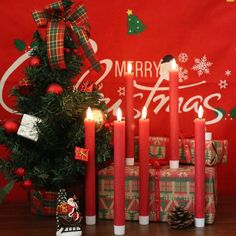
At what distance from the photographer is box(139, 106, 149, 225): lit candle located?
1.15 metres

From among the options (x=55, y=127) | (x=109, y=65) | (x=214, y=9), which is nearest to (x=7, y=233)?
(x=55, y=127)

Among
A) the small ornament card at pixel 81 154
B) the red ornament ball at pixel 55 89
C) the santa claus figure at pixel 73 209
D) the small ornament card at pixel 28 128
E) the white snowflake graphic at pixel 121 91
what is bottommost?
the santa claus figure at pixel 73 209

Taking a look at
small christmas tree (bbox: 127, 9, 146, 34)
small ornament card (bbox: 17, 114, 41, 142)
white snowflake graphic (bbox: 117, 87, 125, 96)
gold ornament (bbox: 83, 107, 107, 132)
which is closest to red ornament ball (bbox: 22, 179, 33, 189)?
small ornament card (bbox: 17, 114, 41, 142)

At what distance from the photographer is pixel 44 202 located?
4.18 ft

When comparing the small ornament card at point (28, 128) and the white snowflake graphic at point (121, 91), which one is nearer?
the small ornament card at point (28, 128)

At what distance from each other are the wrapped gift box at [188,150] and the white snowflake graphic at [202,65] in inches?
10.9

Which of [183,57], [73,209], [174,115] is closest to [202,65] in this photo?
[183,57]

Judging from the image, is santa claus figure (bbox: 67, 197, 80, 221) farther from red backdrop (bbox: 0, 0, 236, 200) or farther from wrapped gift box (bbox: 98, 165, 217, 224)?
red backdrop (bbox: 0, 0, 236, 200)

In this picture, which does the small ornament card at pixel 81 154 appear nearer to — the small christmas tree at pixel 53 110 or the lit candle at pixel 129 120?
the small christmas tree at pixel 53 110

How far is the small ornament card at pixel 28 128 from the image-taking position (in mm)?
1187

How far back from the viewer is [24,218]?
4.13ft

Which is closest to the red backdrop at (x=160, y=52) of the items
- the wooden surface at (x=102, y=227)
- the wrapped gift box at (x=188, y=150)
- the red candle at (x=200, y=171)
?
the wrapped gift box at (x=188, y=150)

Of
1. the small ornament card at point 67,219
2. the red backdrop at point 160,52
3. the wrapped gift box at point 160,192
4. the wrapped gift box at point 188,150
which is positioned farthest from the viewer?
the red backdrop at point 160,52

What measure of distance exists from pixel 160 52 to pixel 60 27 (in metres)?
0.43
